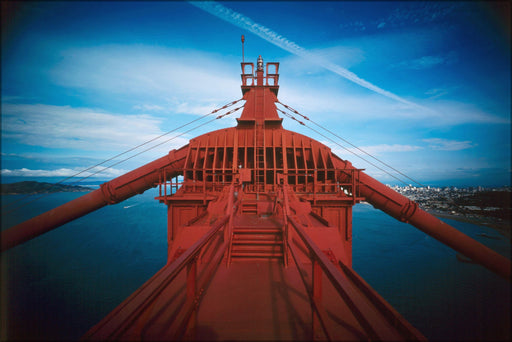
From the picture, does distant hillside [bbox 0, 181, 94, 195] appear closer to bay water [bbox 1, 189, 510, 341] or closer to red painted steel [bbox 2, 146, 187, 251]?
red painted steel [bbox 2, 146, 187, 251]

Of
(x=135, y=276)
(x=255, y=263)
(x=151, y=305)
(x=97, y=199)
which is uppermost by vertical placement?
(x=151, y=305)

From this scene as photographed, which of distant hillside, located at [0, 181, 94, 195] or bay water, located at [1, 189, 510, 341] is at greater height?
distant hillside, located at [0, 181, 94, 195]

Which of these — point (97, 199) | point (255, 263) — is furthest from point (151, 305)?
point (97, 199)

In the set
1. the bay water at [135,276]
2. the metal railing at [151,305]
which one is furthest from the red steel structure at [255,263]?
the bay water at [135,276]

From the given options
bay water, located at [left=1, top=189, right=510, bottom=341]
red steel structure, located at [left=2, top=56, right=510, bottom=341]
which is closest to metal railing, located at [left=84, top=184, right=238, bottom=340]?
red steel structure, located at [left=2, top=56, right=510, bottom=341]

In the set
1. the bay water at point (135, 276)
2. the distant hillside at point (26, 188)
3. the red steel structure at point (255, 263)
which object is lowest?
the bay water at point (135, 276)

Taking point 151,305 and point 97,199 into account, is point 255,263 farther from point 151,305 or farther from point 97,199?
point 97,199

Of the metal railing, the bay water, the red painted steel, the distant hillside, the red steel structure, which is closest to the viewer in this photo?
the metal railing

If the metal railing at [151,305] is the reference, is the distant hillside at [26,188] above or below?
above

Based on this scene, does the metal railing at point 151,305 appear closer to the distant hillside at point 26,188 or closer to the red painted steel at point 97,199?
the distant hillside at point 26,188
